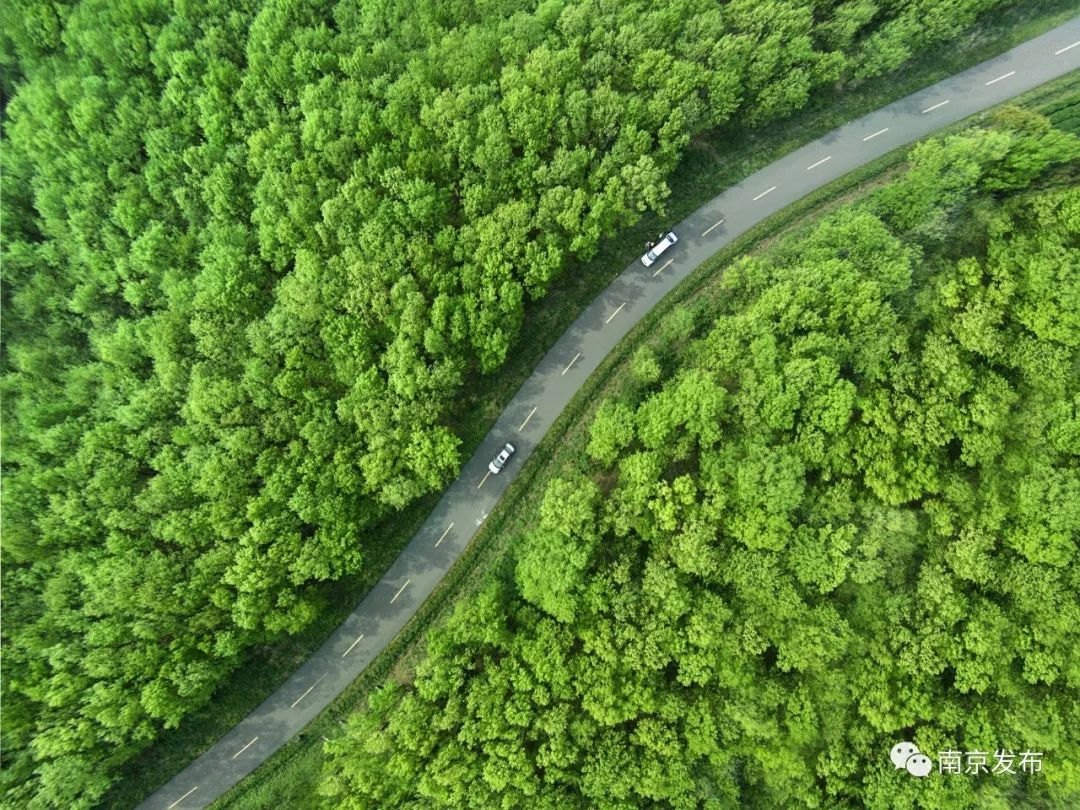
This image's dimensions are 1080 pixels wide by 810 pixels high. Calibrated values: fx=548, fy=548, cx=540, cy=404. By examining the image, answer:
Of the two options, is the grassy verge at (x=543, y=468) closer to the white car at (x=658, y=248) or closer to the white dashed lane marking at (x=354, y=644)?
the white dashed lane marking at (x=354, y=644)

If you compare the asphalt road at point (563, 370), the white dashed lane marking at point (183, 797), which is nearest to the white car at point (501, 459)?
the asphalt road at point (563, 370)

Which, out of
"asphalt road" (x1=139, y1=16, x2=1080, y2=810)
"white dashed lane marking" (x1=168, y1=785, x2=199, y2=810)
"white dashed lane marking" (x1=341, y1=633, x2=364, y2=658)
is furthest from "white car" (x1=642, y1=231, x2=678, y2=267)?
"white dashed lane marking" (x1=168, y1=785, x2=199, y2=810)

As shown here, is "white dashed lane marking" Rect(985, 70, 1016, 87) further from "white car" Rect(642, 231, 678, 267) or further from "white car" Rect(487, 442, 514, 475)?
"white car" Rect(487, 442, 514, 475)

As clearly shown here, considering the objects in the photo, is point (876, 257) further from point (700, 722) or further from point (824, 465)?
point (700, 722)

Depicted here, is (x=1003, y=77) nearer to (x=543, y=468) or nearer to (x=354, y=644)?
(x=543, y=468)

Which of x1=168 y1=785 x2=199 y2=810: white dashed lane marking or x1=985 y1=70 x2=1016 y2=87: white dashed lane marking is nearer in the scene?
x1=168 y1=785 x2=199 y2=810: white dashed lane marking

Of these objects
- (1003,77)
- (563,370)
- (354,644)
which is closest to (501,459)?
(563,370)
